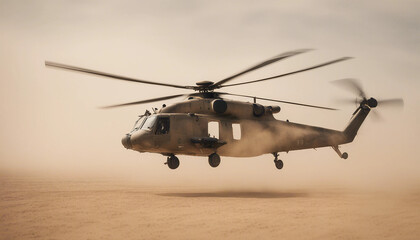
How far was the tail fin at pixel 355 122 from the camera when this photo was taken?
20922 millimetres

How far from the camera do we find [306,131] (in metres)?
19.5

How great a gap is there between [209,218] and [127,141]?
6.74 meters

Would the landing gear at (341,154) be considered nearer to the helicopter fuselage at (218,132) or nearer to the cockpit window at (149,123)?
the helicopter fuselage at (218,132)

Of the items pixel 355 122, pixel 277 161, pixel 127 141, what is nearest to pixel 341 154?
pixel 355 122

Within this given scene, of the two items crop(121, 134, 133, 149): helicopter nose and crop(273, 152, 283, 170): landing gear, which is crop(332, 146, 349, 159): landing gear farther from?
crop(121, 134, 133, 149): helicopter nose

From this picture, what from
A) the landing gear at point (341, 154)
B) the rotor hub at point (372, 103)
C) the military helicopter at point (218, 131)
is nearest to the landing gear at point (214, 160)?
the military helicopter at point (218, 131)

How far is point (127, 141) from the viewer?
16.0 metres

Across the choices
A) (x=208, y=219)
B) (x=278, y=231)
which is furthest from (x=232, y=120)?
(x=278, y=231)

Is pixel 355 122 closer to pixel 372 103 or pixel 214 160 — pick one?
pixel 372 103

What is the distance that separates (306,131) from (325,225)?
10320 mm

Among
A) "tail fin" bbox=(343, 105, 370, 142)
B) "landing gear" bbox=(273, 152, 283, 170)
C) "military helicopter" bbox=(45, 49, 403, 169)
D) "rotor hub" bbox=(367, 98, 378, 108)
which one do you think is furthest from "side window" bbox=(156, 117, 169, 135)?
"rotor hub" bbox=(367, 98, 378, 108)

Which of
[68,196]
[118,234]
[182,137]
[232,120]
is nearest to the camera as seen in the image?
[118,234]

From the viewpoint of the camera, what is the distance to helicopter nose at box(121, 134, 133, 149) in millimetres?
15922

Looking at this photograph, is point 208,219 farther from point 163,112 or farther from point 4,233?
point 163,112
